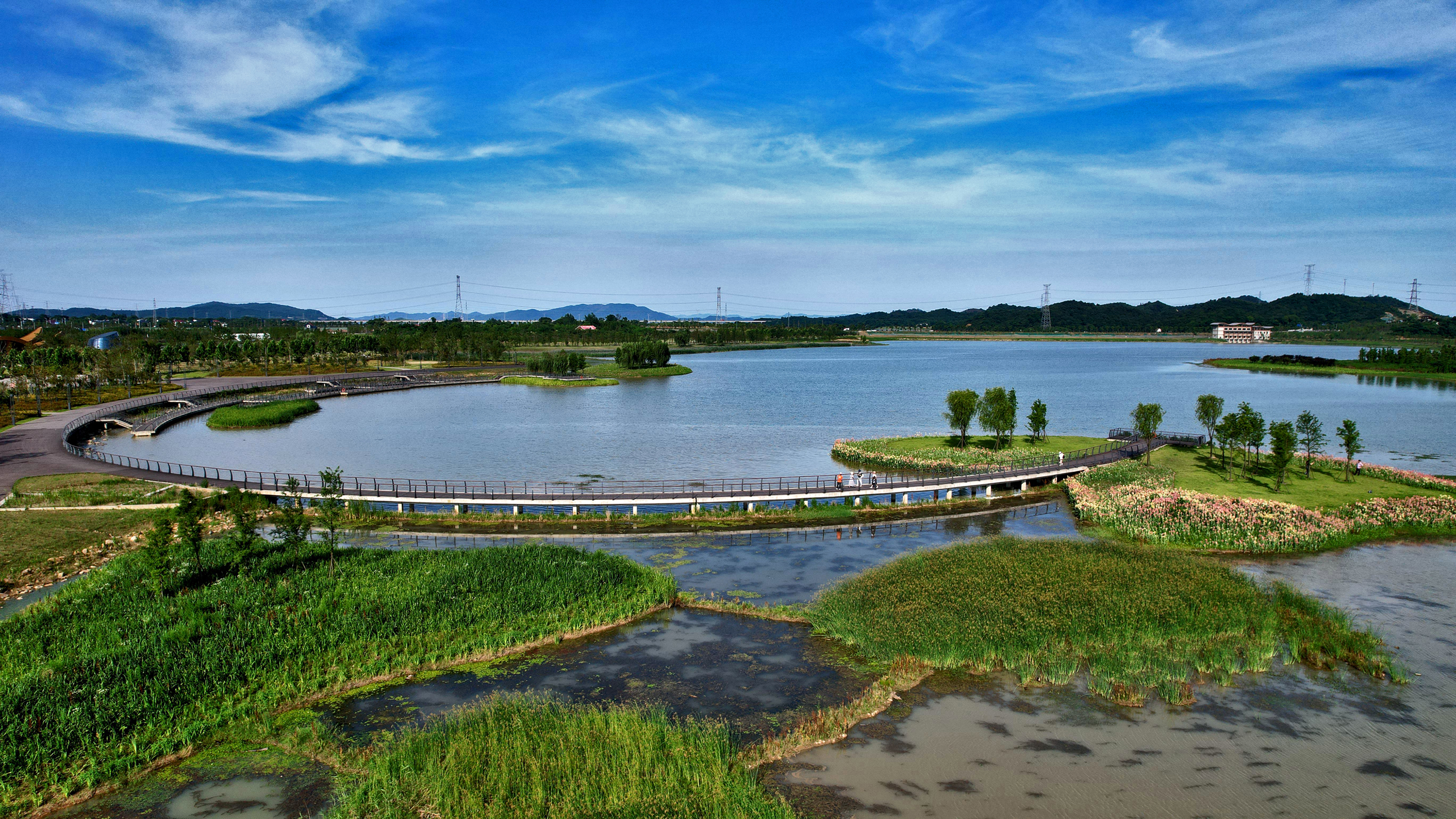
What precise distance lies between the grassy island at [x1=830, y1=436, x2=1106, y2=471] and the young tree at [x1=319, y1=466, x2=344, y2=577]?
35.8 metres

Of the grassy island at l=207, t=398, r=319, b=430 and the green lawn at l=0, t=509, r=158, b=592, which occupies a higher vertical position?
the grassy island at l=207, t=398, r=319, b=430

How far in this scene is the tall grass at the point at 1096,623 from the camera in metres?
23.3

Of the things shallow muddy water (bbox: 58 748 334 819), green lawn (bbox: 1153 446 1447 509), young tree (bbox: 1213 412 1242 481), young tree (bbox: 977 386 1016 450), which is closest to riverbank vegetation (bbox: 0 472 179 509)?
shallow muddy water (bbox: 58 748 334 819)

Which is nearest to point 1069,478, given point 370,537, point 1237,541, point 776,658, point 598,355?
point 1237,541

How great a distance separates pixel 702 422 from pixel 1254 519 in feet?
174

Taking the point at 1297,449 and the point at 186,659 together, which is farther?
the point at 1297,449

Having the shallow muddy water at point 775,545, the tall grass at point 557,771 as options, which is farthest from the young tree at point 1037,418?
the tall grass at point 557,771

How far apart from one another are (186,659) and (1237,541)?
42180 millimetres

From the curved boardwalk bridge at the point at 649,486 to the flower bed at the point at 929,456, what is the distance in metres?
1.43

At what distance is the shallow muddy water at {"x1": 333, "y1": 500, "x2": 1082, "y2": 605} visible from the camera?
31.4m

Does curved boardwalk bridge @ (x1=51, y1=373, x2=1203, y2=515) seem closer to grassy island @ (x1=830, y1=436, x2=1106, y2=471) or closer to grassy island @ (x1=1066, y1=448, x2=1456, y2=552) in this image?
grassy island @ (x1=830, y1=436, x2=1106, y2=471)

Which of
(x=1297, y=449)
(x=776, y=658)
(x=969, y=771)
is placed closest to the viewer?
(x=969, y=771)

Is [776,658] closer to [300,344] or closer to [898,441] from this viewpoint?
[898,441]

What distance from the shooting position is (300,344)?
447 feet
